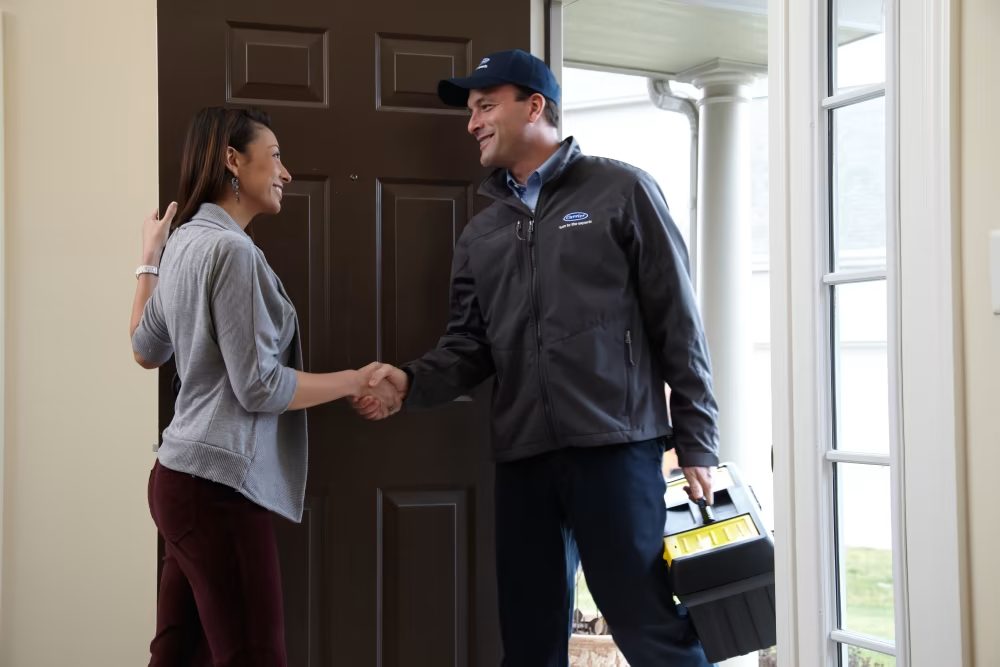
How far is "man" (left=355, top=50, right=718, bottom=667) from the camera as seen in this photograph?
2.44 meters

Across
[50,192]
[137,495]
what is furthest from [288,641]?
[50,192]

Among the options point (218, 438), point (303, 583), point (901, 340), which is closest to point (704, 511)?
point (901, 340)

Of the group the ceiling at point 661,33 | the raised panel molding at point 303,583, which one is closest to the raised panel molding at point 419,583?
the raised panel molding at point 303,583

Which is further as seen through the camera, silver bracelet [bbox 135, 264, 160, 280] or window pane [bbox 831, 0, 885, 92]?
silver bracelet [bbox 135, 264, 160, 280]

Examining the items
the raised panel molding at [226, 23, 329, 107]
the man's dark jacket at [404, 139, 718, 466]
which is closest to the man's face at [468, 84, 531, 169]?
the man's dark jacket at [404, 139, 718, 466]

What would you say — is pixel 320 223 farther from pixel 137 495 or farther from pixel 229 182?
pixel 137 495

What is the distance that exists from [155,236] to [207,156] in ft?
0.93

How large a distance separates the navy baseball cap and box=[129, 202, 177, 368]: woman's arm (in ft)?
2.72

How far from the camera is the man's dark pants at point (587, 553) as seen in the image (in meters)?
2.42

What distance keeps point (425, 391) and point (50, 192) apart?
1201 millimetres

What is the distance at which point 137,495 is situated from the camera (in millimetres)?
2912

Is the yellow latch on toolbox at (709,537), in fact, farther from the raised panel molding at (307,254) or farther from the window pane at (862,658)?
the raised panel molding at (307,254)

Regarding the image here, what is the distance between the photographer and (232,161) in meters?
2.44

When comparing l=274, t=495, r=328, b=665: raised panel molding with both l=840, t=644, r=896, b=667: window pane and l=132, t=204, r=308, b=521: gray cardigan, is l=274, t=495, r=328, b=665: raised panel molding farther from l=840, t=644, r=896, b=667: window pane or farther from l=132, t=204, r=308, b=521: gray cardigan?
l=840, t=644, r=896, b=667: window pane
